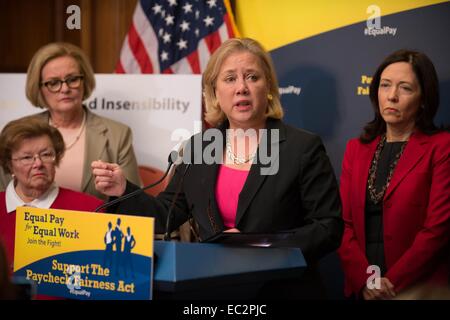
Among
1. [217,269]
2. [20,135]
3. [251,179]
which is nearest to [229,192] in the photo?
[251,179]

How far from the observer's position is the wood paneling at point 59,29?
490 centimetres

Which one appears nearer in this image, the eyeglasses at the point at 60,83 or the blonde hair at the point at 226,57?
the blonde hair at the point at 226,57

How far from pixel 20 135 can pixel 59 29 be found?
1.82 m

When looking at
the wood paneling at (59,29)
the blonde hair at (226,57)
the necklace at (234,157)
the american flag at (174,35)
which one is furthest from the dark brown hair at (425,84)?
the wood paneling at (59,29)

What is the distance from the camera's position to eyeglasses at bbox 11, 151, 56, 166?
335cm

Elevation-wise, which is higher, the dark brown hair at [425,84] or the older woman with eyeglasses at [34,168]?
the dark brown hair at [425,84]

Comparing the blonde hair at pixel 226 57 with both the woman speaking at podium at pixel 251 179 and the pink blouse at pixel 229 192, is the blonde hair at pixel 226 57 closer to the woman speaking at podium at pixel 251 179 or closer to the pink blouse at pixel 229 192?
the woman speaking at podium at pixel 251 179

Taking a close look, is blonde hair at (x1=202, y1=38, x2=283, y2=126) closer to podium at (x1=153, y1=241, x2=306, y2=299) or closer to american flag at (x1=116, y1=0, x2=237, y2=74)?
podium at (x1=153, y1=241, x2=306, y2=299)

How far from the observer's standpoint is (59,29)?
A: 4.99m

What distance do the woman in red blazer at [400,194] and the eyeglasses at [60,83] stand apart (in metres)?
1.61

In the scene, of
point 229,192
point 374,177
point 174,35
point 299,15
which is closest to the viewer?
point 229,192

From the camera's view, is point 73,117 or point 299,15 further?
point 299,15

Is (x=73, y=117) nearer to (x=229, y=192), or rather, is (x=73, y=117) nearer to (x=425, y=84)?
(x=229, y=192)
